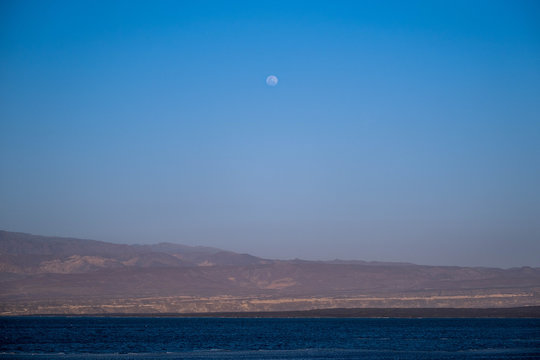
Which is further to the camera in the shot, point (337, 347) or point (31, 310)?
point (31, 310)

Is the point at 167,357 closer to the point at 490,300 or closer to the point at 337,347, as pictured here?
the point at 337,347

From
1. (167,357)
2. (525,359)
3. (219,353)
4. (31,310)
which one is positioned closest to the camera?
(525,359)

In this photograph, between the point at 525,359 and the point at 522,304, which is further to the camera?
the point at 522,304

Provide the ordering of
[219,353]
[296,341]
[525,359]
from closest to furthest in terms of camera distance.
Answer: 1. [525,359]
2. [219,353]
3. [296,341]

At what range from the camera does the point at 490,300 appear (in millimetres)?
198000

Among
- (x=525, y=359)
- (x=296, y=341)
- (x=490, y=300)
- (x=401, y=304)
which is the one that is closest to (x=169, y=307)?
(x=401, y=304)

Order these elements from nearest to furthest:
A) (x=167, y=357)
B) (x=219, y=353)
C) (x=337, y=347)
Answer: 1. (x=167, y=357)
2. (x=219, y=353)
3. (x=337, y=347)

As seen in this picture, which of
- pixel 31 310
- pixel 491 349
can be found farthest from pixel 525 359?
pixel 31 310

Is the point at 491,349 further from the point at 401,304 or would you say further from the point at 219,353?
the point at 401,304

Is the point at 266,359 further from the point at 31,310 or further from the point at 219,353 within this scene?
the point at 31,310

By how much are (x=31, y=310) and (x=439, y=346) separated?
470 ft

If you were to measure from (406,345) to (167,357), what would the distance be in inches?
1042

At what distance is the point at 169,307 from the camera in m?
197

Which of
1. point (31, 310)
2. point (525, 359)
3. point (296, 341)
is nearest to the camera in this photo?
point (525, 359)
